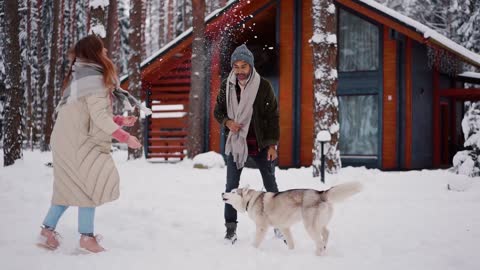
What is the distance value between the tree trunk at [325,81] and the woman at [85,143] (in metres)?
7.13

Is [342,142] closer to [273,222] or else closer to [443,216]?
[443,216]

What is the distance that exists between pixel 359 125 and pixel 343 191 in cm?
1120

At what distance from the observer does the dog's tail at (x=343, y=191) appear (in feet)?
13.5

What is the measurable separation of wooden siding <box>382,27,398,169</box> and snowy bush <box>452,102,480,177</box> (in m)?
3.52

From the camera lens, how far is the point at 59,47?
2550 centimetres

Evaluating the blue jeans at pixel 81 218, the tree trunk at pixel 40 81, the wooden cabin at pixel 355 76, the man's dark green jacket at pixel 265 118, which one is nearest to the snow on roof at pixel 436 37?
the wooden cabin at pixel 355 76

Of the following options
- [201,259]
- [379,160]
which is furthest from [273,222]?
[379,160]

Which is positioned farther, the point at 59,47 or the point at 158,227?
the point at 59,47

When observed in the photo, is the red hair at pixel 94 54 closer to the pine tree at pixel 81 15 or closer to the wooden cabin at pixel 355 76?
the wooden cabin at pixel 355 76

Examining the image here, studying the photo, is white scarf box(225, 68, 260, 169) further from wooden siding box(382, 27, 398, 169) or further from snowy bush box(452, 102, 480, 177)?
wooden siding box(382, 27, 398, 169)

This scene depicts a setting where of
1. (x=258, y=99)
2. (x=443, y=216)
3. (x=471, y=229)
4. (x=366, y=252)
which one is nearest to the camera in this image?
(x=366, y=252)

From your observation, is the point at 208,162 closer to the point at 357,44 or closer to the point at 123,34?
the point at 357,44

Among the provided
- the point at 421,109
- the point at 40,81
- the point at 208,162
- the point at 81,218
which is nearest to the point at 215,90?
the point at 208,162

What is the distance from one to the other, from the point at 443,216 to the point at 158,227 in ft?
12.7
